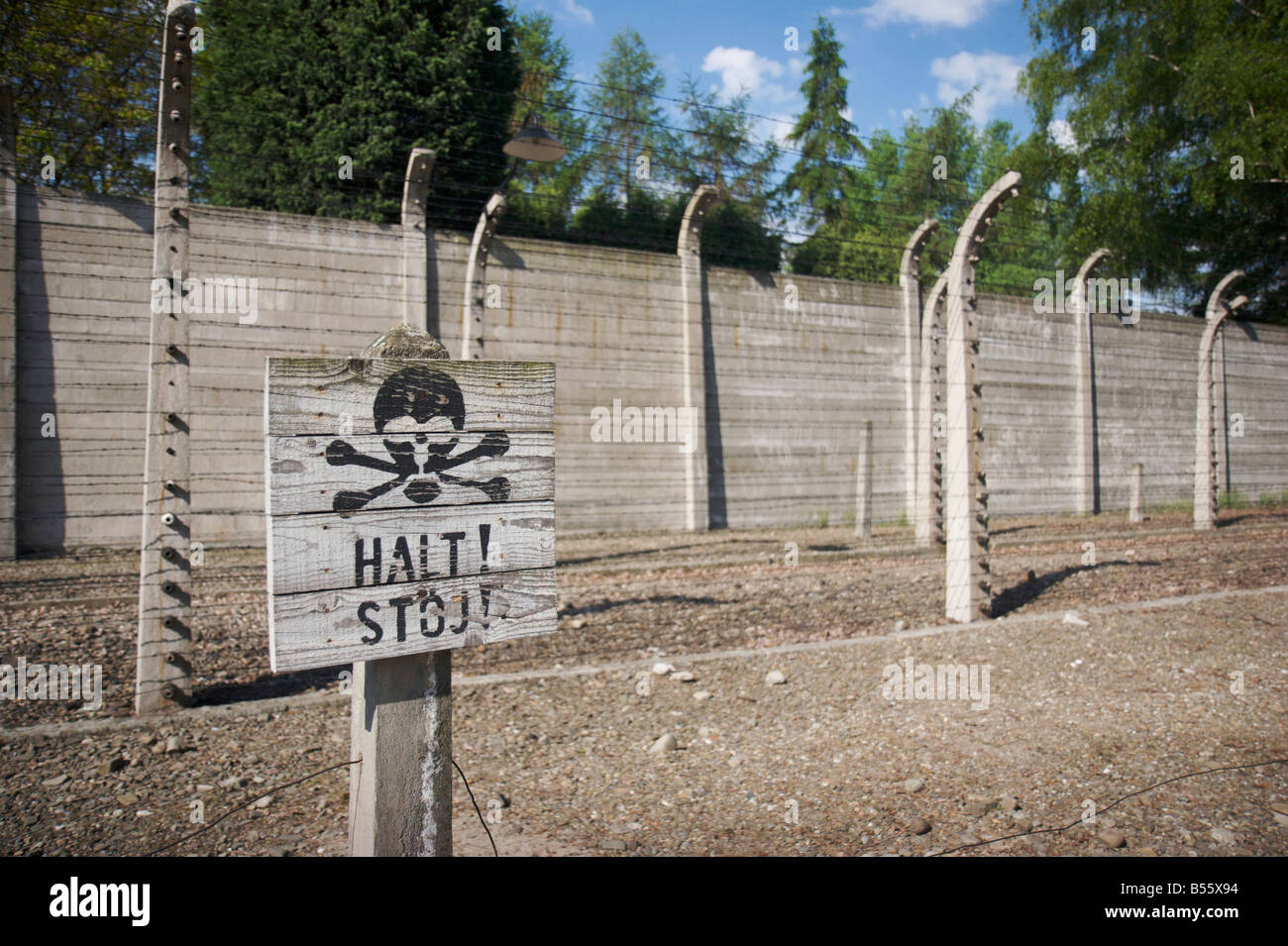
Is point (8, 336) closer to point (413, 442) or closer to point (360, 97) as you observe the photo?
point (360, 97)

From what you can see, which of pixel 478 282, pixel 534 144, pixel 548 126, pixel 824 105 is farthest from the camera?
pixel 824 105

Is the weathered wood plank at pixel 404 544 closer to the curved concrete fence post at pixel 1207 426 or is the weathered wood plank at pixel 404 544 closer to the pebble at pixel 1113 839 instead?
the pebble at pixel 1113 839

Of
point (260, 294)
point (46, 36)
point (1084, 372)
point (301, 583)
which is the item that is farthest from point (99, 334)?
point (1084, 372)

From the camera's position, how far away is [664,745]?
389 centimetres

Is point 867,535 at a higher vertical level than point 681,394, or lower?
lower

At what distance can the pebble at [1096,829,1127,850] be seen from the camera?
2881 mm

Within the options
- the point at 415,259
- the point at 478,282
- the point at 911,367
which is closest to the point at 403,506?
the point at 478,282

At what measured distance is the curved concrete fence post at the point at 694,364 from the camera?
38.7ft

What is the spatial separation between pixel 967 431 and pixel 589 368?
612 centimetres

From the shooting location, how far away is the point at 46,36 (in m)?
15.4

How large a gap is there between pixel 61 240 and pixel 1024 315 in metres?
14.1

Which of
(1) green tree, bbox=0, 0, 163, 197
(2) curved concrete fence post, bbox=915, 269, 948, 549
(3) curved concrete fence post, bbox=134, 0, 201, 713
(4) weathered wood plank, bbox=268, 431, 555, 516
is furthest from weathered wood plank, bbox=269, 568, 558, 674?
(1) green tree, bbox=0, 0, 163, 197

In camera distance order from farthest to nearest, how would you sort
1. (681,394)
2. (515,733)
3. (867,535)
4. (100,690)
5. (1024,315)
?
(1024,315) < (681,394) < (867,535) < (100,690) < (515,733)

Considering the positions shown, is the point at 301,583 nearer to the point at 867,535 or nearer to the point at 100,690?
the point at 100,690
